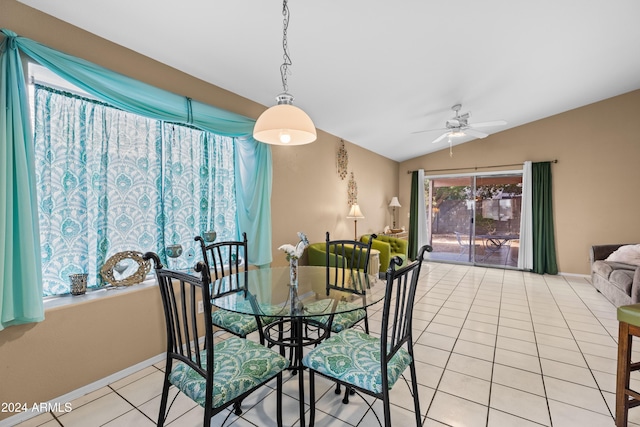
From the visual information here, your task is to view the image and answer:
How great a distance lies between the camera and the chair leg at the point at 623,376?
1.63 metres

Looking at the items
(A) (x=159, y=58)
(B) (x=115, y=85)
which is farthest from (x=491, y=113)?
(B) (x=115, y=85)

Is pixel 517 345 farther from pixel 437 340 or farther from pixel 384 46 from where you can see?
pixel 384 46

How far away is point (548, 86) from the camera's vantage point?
4004 mm

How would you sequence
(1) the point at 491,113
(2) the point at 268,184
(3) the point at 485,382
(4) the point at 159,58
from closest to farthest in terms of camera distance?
1. (3) the point at 485,382
2. (4) the point at 159,58
3. (2) the point at 268,184
4. (1) the point at 491,113

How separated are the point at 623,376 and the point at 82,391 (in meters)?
3.36

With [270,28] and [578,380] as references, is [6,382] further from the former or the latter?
[578,380]

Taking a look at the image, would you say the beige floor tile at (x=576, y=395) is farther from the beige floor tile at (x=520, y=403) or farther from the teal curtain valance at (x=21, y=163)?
the teal curtain valance at (x=21, y=163)

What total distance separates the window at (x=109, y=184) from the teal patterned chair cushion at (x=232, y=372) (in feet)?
4.15

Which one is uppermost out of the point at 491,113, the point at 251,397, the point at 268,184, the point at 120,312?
the point at 491,113

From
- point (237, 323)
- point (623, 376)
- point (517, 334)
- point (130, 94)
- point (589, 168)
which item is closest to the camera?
point (623, 376)

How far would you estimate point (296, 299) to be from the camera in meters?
1.83

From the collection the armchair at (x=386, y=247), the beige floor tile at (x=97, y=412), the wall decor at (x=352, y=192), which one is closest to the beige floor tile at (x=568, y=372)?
the armchair at (x=386, y=247)

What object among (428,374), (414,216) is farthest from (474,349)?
(414,216)

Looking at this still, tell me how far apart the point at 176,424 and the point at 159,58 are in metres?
2.65
